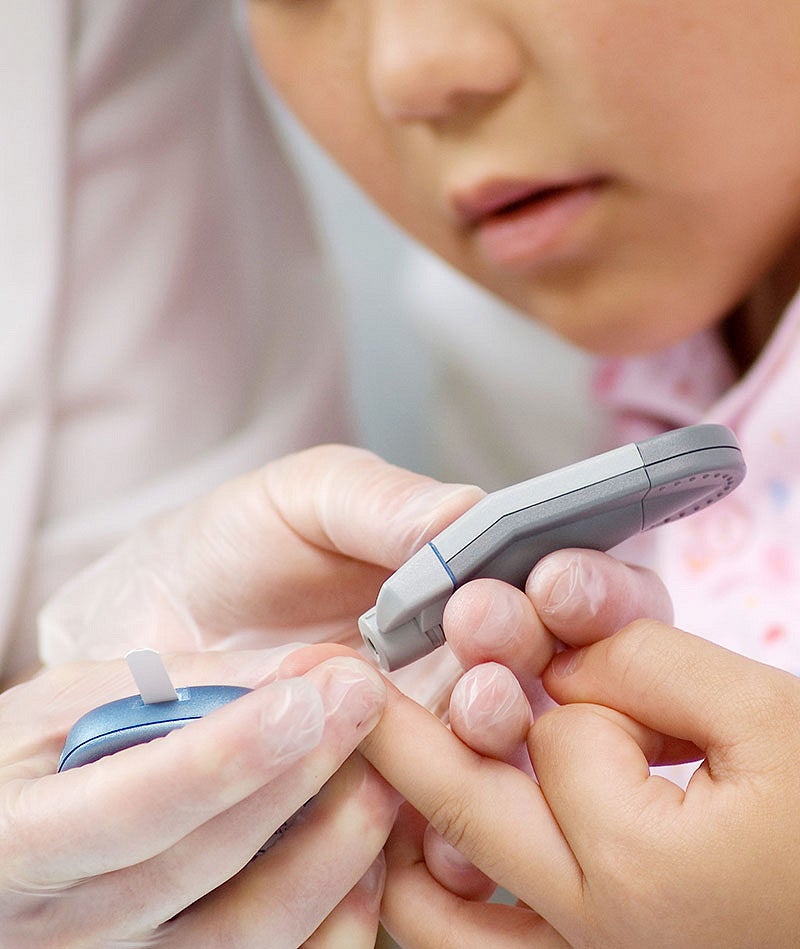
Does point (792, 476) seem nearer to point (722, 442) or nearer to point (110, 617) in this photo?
point (722, 442)

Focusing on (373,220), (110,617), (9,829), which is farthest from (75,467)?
(373,220)

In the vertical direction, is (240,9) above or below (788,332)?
above

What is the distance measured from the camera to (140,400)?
2.35ft

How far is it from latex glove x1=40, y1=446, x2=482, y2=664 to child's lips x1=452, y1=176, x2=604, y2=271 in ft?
0.55

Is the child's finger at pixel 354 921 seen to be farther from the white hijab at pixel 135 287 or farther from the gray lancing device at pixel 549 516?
the white hijab at pixel 135 287

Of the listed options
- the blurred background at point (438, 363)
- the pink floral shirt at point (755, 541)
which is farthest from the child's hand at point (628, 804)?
the blurred background at point (438, 363)

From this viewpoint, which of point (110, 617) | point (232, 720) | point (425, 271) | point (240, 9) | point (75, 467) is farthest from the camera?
point (425, 271)

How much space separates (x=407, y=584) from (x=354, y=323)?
0.73 metres

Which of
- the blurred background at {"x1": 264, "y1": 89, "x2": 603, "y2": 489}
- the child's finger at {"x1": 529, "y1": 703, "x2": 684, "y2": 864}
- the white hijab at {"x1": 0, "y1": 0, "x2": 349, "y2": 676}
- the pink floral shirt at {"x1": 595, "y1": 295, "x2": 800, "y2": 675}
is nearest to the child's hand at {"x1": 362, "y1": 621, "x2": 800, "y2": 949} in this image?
the child's finger at {"x1": 529, "y1": 703, "x2": 684, "y2": 864}

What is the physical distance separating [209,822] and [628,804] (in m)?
0.14

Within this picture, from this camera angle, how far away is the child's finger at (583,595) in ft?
1.24

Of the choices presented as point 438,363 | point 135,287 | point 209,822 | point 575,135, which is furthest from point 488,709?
point 438,363

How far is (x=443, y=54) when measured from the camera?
1.61ft

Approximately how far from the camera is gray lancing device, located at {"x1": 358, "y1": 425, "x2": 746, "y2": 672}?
1.19 ft
